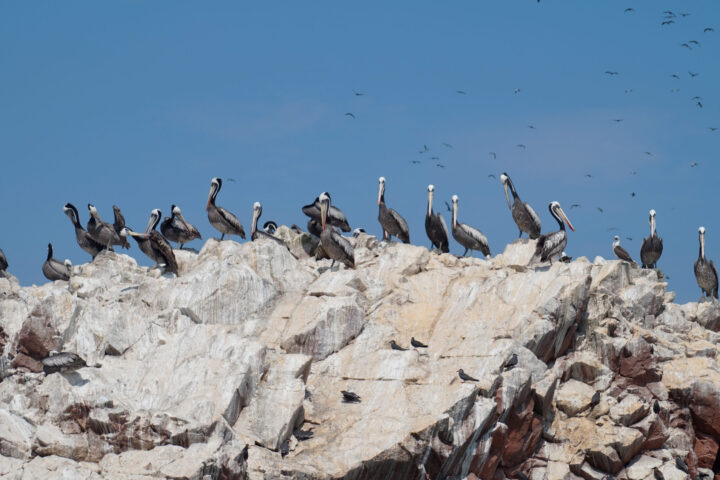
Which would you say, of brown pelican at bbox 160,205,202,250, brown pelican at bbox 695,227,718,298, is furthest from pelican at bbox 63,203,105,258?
brown pelican at bbox 695,227,718,298

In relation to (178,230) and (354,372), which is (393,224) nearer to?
(178,230)

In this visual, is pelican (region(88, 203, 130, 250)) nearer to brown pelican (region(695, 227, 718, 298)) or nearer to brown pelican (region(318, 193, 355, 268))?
brown pelican (region(318, 193, 355, 268))

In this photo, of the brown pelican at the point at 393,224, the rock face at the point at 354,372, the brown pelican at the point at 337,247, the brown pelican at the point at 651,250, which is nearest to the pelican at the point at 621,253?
the brown pelican at the point at 651,250

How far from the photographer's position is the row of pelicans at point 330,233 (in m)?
26.7

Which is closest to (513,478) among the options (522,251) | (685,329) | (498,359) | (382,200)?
(498,359)

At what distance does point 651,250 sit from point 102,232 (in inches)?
670

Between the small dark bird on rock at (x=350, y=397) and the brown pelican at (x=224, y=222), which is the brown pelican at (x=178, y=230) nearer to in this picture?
the brown pelican at (x=224, y=222)

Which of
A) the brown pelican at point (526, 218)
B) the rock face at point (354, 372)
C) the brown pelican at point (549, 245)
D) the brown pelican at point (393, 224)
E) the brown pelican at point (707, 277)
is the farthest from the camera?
the brown pelican at point (707, 277)

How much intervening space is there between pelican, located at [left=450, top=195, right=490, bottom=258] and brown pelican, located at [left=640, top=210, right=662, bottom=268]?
7.47 meters

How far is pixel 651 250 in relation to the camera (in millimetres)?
34750

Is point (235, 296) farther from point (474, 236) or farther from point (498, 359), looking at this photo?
point (474, 236)

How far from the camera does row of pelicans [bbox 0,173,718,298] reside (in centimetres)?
2672

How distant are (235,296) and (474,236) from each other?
7.98 metres

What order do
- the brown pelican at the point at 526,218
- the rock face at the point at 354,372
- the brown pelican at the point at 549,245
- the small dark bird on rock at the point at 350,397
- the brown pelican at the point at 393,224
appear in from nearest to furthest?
the rock face at the point at 354,372
the small dark bird on rock at the point at 350,397
the brown pelican at the point at 549,245
the brown pelican at the point at 526,218
the brown pelican at the point at 393,224
